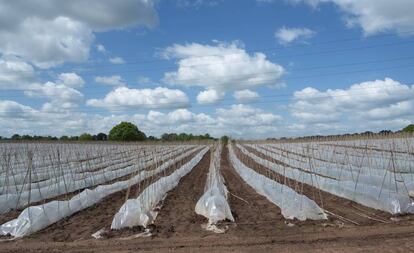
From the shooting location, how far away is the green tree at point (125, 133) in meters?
74.7

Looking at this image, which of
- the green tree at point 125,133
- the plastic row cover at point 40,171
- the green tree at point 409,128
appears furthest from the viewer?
the green tree at point 125,133

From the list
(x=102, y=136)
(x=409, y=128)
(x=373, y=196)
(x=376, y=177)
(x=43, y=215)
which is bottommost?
(x=43, y=215)

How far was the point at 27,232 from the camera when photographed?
264 inches

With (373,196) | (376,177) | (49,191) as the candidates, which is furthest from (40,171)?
(373,196)

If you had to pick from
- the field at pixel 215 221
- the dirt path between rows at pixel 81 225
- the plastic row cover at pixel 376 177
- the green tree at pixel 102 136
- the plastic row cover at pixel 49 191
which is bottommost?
the dirt path between rows at pixel 81 225

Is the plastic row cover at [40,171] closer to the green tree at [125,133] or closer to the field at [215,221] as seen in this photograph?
the field at [215,221]

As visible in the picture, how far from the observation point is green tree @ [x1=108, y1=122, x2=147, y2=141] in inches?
2940

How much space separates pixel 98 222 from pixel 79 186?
15.4 feet

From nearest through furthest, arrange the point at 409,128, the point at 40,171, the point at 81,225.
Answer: the point at 81,225, the point at 40,171, the point at 409,128

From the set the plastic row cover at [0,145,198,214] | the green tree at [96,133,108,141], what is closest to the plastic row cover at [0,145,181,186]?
the plastic row cover at [0,145,198,214]

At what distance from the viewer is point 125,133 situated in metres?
74.9

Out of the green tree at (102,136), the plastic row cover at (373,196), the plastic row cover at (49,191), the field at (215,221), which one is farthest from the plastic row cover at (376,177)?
the green tree at (102,136)

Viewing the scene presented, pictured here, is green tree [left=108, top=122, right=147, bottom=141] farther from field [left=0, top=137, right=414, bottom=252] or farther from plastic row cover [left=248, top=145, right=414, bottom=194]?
field [left=0, top=137, right=414, bottom=252]

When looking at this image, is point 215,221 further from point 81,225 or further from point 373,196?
point 373,196
